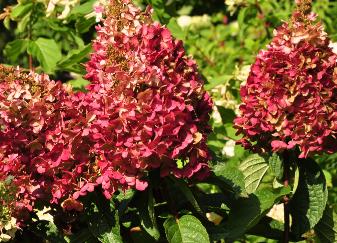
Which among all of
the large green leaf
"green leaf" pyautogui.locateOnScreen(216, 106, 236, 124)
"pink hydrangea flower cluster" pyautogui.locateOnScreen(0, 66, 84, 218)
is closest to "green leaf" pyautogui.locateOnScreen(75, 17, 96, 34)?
the large green leaf

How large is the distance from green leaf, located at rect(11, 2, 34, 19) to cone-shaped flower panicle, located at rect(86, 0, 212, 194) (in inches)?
49.3

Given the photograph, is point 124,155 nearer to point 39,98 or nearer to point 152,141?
point 152,141

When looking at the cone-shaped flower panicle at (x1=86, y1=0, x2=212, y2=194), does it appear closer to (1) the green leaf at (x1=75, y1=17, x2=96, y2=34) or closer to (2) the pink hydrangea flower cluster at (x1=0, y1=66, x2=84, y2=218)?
(2) the pink hydrangea flower cluster at (x1=0, y1=66, x2=84, y2=218)

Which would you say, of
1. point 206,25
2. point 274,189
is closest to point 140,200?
point 274,189

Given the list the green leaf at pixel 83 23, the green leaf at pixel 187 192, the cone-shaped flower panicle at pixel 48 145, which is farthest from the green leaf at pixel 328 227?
the green leaf at pixel 83 23

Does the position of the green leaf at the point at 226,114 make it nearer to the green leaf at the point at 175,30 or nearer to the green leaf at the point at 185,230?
the green leaf at the point at 175,30

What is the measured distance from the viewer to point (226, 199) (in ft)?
7.01

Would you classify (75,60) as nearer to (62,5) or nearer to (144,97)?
(62,5)

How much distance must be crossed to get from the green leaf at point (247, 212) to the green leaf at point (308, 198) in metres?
0.09

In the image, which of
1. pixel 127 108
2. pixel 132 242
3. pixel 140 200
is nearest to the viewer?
pixel 127 108

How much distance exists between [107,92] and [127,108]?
8 cm

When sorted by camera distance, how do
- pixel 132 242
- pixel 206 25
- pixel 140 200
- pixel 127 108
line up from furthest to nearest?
1. pixel 206 25
2. pixel 132 242
3. pixel 140 200
4. pixel 127 108

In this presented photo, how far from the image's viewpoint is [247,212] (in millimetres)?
2021

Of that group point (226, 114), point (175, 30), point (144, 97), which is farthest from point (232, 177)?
point (175, 30)
